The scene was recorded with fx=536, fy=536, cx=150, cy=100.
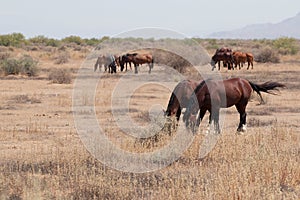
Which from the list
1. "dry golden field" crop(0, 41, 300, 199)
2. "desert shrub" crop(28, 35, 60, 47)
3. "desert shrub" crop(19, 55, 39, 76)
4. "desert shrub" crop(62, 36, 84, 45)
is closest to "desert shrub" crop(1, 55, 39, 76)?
"desert shrub" crop(19, 55, 39, 76)

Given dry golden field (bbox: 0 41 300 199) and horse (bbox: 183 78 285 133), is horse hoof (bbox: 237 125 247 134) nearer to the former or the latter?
horse (bbox: 183 78 285 133)

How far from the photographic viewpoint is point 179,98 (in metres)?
10.8

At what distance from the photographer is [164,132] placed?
948 centimetres

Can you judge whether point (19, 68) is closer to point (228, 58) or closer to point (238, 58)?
point (228, 58)

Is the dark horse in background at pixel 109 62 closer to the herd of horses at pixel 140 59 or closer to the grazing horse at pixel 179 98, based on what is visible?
the herd of horses at pixel 140 59

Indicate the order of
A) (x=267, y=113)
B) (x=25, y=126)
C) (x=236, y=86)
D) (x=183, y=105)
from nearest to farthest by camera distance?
(x=183, y=105), (x=236, y=86), (x=25, y=126), (x=267, y=113)

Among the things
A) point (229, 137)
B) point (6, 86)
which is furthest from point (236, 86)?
point (6, 86)

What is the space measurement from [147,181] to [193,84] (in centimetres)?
400

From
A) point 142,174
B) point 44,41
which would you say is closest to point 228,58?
point 142,174

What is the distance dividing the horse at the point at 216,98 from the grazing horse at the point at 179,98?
6.3 inches

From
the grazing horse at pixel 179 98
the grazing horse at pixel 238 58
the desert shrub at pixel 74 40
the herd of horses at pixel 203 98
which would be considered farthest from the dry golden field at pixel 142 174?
the desert shrub at pixel 74 40

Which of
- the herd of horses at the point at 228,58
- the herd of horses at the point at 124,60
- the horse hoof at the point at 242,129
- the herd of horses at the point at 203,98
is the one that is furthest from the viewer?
the herd of horses at the point at 228,58

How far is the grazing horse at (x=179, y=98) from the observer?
419 inches

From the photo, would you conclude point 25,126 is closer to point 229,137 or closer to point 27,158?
point 27,158
